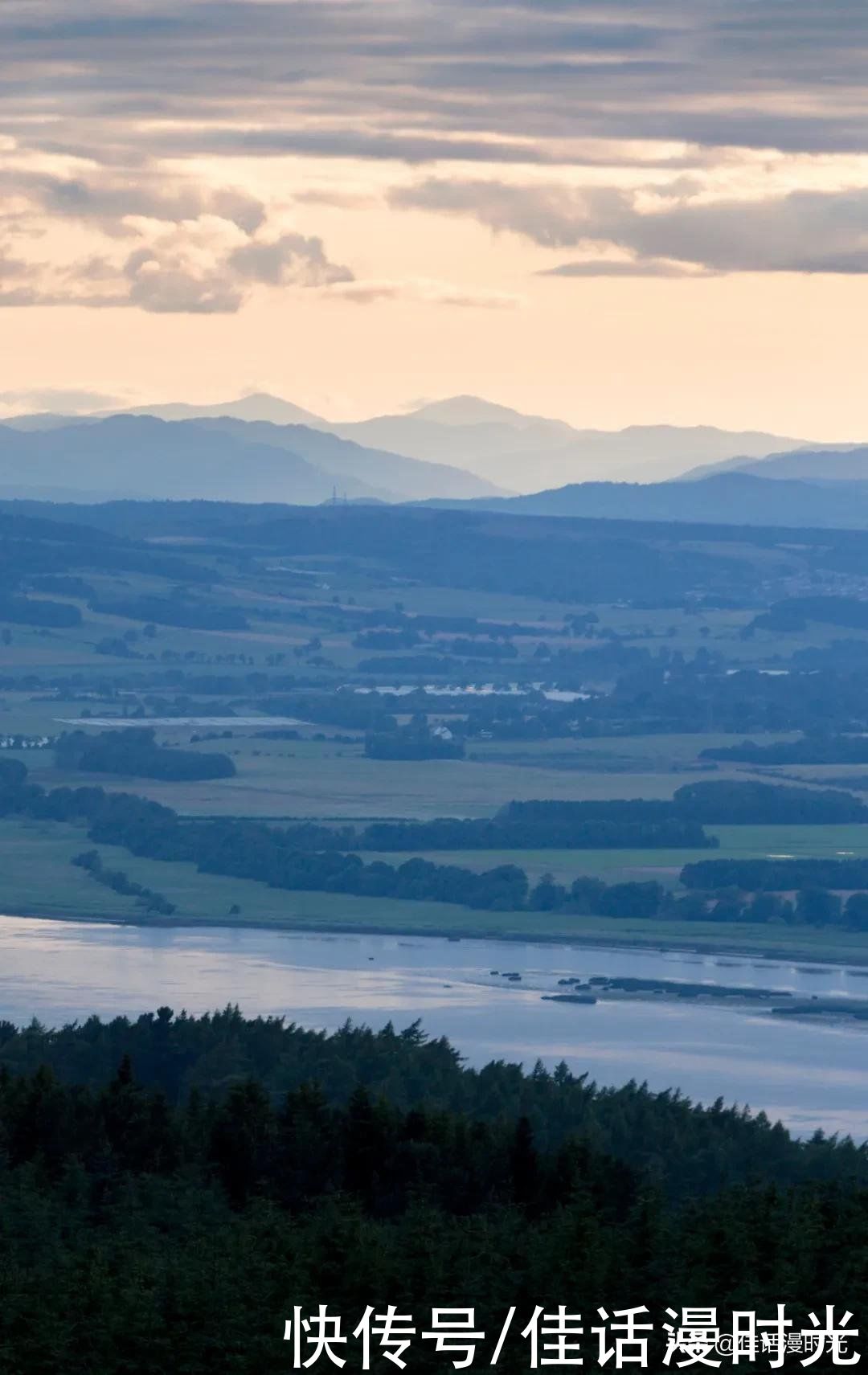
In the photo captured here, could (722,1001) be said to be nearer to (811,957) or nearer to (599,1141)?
(811,957)

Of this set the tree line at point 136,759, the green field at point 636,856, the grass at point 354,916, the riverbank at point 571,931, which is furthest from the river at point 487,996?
the tree line at point 136,759

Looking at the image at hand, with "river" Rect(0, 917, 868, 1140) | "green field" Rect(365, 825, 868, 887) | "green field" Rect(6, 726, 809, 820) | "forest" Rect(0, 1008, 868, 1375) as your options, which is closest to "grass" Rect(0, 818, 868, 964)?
"river" Rect(0, 917, 868, 1140)

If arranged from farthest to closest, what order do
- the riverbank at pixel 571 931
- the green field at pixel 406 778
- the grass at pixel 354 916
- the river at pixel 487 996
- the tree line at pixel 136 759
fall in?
1. the tree line at pixel 136 759
2. the green field at pixel 406 778
3. the grass at pixel 354 916
4. the riverbank at pixel 571 931
5. the river at pixel 487 996

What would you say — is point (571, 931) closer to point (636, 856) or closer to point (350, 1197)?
point (636, 856)

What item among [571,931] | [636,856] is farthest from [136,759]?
[571,931]

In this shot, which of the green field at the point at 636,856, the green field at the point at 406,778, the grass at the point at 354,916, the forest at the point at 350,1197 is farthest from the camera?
the green field at the point at 406,778

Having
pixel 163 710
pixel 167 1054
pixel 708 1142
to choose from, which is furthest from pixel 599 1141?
pixel 163 710

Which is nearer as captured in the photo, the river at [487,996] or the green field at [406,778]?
the river at [487,996]

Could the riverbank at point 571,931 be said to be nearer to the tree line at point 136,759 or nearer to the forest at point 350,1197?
the forest at point 350,1197
